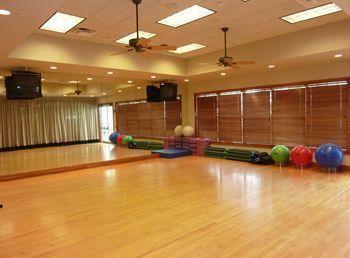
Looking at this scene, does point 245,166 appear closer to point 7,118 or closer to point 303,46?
point 303,46

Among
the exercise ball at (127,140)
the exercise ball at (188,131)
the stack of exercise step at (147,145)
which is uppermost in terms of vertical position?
the exercise ball at (188,131)

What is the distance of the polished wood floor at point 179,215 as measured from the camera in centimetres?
297

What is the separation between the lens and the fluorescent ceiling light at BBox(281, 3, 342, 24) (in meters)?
4.89

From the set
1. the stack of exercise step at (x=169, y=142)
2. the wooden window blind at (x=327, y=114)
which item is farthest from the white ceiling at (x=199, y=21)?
the stack of exercise step at (x=169, y=142)

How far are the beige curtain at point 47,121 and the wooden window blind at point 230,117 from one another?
5.80 metres

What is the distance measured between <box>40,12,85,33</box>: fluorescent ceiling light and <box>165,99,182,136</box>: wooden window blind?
5.74 metres

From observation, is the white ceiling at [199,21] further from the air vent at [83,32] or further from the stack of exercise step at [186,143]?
the stack of exercise step at [186,143]

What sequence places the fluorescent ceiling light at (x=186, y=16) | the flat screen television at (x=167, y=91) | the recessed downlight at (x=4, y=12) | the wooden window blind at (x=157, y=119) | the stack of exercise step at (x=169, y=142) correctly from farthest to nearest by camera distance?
the wooden window blind at (x=157, y=119), the stack of exercise step at (x=169, y=142), the flat screen television at (x=167, y=91), the fluorescent ceiling light at (x=186, y=16), the recessed downlight at (x=4, y=12)

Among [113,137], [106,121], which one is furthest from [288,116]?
[106,121]

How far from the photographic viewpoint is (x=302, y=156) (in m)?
6.76

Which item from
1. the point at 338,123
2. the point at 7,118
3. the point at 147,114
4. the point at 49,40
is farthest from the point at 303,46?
the point at 7,118

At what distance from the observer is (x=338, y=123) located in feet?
22.4

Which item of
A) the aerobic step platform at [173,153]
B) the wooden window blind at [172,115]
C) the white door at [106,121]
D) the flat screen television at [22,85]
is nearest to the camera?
the flat screen television at [22,85]

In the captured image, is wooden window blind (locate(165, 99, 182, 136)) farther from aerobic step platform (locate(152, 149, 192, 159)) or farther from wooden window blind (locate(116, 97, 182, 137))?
aerobic step platform (locate(152, 149, 192, 159))
